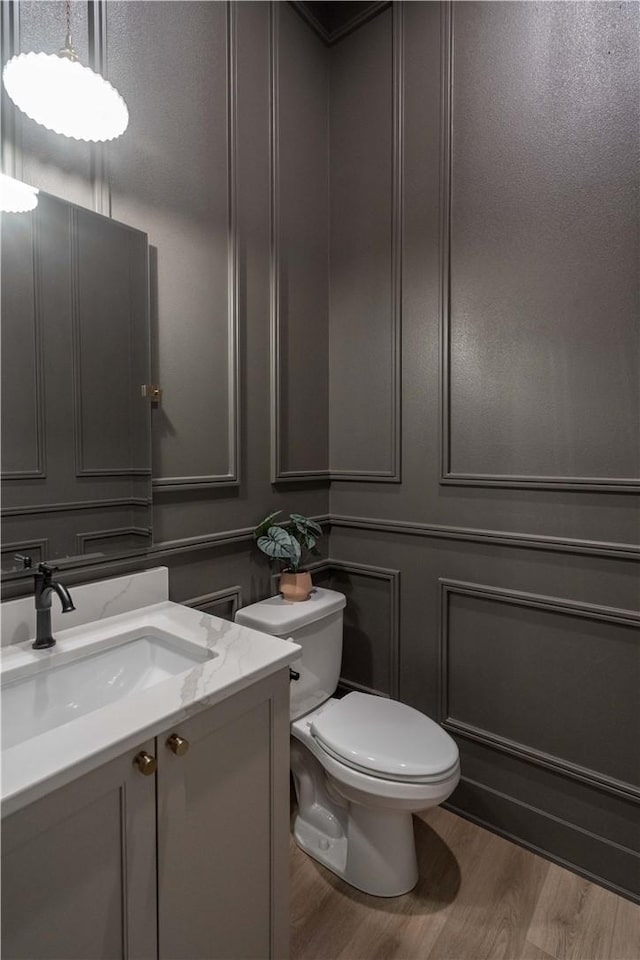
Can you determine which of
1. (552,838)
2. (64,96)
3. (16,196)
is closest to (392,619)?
(552,838)

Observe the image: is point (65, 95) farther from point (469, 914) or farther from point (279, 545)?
point (469, 914)

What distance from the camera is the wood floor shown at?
1.26 metres

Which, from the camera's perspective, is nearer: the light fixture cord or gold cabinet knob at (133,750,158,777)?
gold cabinet knob at (133,750,158,777)

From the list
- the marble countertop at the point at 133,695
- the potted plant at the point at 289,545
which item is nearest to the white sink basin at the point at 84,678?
the marble countertop at the point at 133,695

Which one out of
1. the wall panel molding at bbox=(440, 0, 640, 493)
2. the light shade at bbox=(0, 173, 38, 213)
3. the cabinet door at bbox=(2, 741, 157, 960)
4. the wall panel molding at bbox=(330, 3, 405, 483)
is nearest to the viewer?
the cabinet door at bbox=(2, 741, 157, 960)

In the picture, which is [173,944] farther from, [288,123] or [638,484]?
[288,123]

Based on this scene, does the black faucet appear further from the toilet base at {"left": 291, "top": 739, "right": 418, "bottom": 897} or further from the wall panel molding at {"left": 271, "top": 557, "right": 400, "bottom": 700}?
the wall panel molding at {"left": 271, "top": 557, "right": 400, "bottom": 700}

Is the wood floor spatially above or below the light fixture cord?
below

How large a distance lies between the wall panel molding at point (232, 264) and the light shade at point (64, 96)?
47 cm

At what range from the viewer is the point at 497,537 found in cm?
163

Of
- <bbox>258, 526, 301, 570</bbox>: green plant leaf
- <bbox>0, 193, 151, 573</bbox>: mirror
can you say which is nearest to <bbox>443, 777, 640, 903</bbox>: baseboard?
Result: <bbox>258, 526, 301, 570</bbox>: green plant leaf

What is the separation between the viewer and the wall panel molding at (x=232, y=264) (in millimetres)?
1580

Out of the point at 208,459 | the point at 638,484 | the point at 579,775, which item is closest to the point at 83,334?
the point at 208,459

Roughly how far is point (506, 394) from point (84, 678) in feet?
4.78
